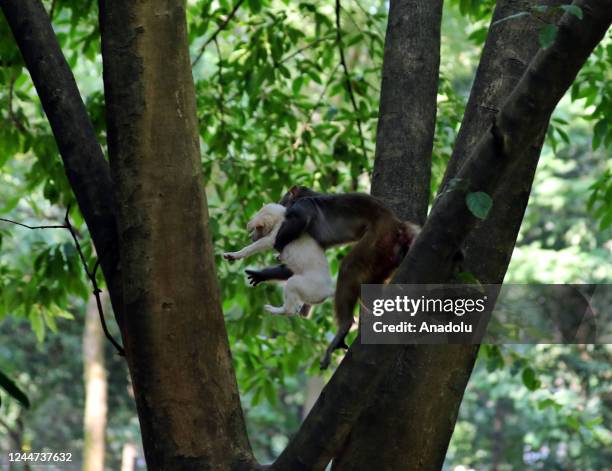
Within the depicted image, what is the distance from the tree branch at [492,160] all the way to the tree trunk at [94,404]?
8.73 meters

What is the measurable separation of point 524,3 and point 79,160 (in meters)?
1.86

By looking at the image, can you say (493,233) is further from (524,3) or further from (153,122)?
(153,122)

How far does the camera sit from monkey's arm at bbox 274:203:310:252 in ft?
11.1

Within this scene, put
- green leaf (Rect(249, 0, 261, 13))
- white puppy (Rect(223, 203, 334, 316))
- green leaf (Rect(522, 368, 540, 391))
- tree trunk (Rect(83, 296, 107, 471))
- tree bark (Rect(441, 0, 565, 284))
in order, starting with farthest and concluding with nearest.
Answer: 1. tree trunk (Rect(83, 296, 107, 471))
2. green leaf (Rect(249, 0, 261, 13))
3. green leaf (Rect(522, 368, 540, 391))
4. white puppy (Rect(223, 203, 334, 316))
5. tree bark (Rect(441, 0, 565, 284))

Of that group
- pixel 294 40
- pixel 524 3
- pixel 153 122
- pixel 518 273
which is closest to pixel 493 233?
pixel 524 3

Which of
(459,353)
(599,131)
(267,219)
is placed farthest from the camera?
(599,131)

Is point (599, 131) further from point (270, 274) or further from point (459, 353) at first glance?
point (459, 353)

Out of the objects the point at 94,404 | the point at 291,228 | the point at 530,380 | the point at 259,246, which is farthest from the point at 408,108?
the point at 94,404

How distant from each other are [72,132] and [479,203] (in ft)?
5.56

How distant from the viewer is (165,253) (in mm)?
2781

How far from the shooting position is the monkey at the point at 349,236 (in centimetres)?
321

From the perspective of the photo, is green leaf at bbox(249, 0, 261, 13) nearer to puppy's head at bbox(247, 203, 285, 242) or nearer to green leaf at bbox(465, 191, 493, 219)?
puppy's head at bbox(247, 203, 285, 242)

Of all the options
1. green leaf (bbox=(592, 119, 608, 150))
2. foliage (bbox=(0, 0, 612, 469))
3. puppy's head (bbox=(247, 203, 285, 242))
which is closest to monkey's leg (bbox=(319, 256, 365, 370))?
puppy's head (bbox=(247, 203, 285, 242))

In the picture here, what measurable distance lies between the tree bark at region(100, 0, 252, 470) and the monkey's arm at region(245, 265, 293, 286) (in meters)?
0.60
